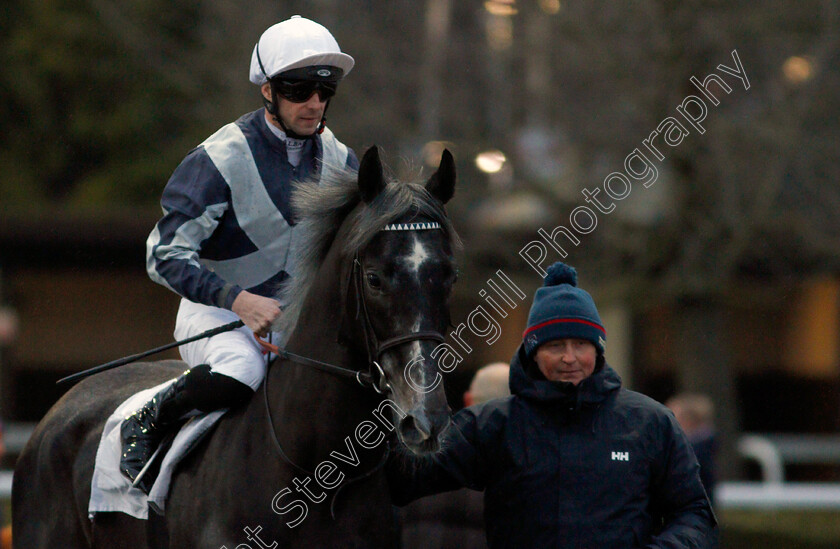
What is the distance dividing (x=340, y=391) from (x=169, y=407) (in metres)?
0.72

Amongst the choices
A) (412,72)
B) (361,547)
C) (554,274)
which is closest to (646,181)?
(412,72)

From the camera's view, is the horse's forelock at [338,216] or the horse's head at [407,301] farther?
the horse's forelock at [338,216]

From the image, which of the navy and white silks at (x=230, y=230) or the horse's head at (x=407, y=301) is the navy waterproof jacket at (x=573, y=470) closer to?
the horse's head at (x=407, y=301)

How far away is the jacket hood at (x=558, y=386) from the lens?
3424 mm

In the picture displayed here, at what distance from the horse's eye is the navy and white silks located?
2.08ft

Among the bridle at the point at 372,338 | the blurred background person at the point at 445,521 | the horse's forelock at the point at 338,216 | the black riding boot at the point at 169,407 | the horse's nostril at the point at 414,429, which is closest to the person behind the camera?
the horse's nostril at the point at 414,429

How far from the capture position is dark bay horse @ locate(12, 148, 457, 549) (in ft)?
9.90

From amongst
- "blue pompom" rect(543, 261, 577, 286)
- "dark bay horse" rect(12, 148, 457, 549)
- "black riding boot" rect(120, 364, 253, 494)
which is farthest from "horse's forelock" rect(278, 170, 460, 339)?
"blue pompom" rect(543, 261, 577, 286)

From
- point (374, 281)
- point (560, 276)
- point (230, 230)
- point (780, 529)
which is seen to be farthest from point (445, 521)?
point (780, 529)

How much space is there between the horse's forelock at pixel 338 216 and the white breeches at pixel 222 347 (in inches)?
6.3

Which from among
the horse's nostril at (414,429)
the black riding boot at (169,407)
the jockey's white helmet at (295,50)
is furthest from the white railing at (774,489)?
the horse's nostril at (414,429)

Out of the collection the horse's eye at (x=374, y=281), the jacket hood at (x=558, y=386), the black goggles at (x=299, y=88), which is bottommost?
the jacket hood at (x=558, y=386)

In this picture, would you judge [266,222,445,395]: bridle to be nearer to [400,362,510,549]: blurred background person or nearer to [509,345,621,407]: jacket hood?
[509,345,621,407]: jacket hood

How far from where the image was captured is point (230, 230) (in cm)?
382
